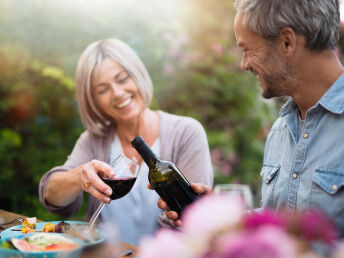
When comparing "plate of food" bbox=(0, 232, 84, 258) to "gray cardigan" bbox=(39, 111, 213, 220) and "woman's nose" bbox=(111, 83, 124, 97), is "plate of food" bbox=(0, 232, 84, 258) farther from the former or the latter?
"woman's nose" bbox=(111, 83, 124, 97)

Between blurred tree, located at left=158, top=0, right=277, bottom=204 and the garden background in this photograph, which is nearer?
the garden background

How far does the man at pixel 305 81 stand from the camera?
55.7 inches

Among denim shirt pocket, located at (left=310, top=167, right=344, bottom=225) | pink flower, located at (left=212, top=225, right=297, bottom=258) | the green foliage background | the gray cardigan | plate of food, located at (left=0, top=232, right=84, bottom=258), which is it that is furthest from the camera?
the green foliage background

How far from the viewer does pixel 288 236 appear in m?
0.51

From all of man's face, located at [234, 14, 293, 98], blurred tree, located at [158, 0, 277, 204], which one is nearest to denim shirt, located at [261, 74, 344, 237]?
man's face, located at [234, 14, 293, 98]

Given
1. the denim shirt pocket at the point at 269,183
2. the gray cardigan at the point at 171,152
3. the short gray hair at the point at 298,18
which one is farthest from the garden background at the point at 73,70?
the short gray hair at the point at 298,18

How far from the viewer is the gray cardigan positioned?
2.13 m

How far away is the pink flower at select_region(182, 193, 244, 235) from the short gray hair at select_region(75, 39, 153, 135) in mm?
1821

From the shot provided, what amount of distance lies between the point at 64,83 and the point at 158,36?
4.12 feet

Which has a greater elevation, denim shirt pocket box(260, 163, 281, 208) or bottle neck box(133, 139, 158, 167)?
bottle neck box(133, 139, 158, 167)

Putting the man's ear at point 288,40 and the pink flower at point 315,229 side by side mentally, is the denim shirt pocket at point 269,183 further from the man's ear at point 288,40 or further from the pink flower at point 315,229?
the pink flower at point 315,229

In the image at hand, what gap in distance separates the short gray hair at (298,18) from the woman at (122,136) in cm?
90

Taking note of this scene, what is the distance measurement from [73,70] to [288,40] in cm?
288

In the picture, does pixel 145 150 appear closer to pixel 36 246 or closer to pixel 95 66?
pixel 36 246
